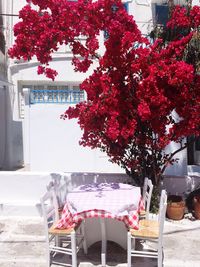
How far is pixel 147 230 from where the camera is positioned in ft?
19.3

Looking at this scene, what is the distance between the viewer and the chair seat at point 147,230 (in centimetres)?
567

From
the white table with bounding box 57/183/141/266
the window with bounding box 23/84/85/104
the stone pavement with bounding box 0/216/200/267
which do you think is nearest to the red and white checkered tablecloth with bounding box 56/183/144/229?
the white table with bounding box 57/183/141/266

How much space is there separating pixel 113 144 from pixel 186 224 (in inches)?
98.4

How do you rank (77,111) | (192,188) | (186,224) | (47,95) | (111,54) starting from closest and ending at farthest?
1. (111,54)
2. (77,111)
3. (186,224)
4. (192,188)
5. (47,95)

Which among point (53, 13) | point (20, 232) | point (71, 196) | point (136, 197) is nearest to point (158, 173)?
point (136, 197)

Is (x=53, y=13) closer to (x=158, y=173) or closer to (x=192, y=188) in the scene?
(x=158, y=173)

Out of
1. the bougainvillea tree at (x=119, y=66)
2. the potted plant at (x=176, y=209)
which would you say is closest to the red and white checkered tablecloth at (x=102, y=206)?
the bougainvillea tree at (x=119, y=66)

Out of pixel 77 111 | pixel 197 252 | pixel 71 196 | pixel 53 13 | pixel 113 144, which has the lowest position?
pixel 197 252

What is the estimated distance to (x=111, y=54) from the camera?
6.71 metres

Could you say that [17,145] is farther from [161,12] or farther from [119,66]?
[119,66]

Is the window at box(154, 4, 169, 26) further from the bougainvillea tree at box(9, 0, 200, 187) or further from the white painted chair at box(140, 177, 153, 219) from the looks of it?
the white painted chair at box(140, 177, 153, 219)

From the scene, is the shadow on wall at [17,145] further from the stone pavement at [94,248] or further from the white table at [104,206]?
the white table at [104,206]

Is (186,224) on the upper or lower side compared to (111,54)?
lower

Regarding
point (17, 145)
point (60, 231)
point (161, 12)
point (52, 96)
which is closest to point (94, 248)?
point (60, 231)
